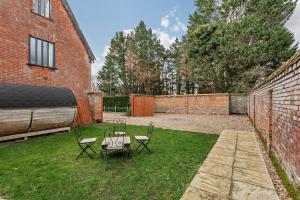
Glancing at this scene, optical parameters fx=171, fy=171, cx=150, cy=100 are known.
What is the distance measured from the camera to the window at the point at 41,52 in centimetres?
850

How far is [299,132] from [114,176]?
330cm

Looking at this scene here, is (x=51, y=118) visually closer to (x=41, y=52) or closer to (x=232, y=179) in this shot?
(x=41, y=52)

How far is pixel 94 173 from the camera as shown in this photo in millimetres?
3750

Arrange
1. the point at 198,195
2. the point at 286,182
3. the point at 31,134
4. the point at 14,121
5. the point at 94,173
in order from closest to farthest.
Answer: the point at 198,195
the point at 286,182
the point at 94,173
the point at 14,121
the point at 31,134

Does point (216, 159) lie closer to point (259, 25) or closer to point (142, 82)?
point (259, 25)

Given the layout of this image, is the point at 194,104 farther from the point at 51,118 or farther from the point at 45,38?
the point at 45,38

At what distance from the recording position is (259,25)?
18.2 m

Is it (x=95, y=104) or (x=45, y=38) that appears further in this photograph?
(x=95, y=104)

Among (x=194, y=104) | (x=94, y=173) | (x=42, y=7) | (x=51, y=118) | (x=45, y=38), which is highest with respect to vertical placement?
(x=42, y=7)

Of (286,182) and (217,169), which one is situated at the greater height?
(217,169)

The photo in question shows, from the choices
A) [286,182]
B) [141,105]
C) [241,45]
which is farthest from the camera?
[241,45]

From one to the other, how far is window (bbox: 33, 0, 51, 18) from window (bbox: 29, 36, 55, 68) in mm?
1515

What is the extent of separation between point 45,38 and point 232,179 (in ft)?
34.2

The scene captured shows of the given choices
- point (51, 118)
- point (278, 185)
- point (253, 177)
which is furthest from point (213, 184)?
point (51, 118)
